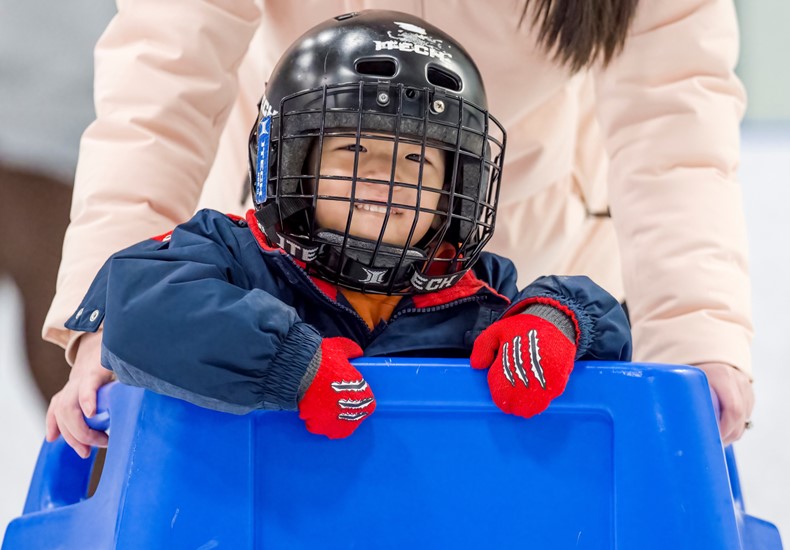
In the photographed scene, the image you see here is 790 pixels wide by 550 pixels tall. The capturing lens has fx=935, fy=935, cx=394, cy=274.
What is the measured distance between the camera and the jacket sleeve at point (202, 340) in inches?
32.0

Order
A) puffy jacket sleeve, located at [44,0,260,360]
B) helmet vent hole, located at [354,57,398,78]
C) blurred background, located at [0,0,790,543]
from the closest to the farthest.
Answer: helmet vent hole, located at [354,57,398,78]
puffy jacket sleeve, located at [44,0,260,360]
blurred background, located at [0,0,790,543]

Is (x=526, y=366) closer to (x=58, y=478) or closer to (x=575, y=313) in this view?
A: (x=575, y=313)

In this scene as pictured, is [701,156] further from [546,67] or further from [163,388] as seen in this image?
[163,388]

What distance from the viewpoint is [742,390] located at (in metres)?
1.18

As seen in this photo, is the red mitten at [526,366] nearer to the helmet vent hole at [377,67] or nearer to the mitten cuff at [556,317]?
the mitten cuff at [556,317]

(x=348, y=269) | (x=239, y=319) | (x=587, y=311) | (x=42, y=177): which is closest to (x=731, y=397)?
(x=587, y=311)

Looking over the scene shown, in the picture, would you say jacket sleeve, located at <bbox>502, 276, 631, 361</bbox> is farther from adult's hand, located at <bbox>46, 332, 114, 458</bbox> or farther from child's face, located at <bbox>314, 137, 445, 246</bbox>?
adult's hand, located at <bbox>46, 332, 114, 458</bbox>

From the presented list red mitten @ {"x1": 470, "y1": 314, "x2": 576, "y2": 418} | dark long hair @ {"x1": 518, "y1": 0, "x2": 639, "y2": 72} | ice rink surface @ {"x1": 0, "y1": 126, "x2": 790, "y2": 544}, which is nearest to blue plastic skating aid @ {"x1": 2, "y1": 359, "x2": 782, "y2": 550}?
red mitten @ {"x1": 470, "y1": 314, "x2": 576, "y2": 418}

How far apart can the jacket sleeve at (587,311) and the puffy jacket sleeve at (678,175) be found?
24cm

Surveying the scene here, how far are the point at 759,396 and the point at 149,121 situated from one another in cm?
204

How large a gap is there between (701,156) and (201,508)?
33.6 inches

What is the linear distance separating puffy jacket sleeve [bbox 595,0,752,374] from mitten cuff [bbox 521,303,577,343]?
0.32 metres

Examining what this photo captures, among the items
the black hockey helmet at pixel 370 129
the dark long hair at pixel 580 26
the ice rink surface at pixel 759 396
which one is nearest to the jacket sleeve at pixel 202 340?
the black hockey helmet at pixel 370 129

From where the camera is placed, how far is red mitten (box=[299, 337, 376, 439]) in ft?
2.75
